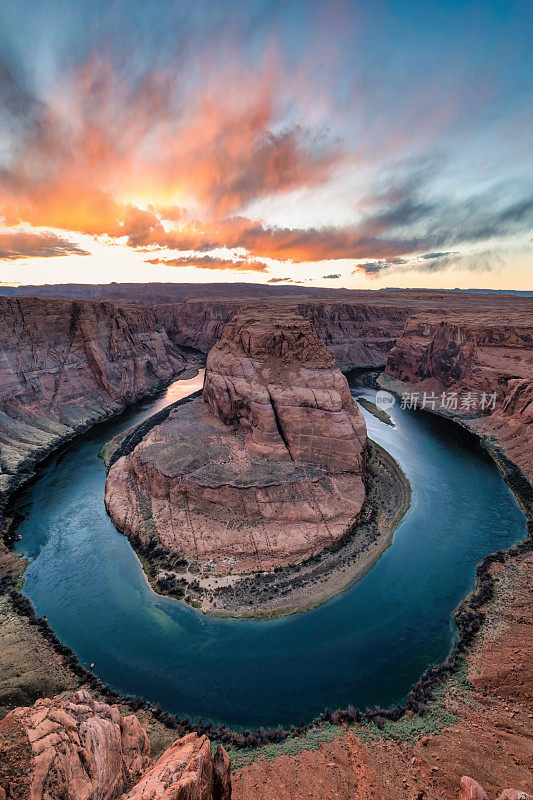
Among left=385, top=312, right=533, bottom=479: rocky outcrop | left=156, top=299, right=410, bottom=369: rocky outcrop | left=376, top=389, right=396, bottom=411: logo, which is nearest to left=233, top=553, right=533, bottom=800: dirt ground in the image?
left=385, top=312, right=533, bottom=479: rocky outcrop

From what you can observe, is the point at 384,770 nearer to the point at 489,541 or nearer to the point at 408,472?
the point at 489,541

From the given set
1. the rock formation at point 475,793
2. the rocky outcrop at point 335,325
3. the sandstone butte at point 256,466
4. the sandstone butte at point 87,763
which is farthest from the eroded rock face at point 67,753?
the rocky outcrop at point 335,325

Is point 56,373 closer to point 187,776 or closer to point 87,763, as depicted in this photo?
point 87,763

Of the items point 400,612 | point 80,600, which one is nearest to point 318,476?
point 400,612

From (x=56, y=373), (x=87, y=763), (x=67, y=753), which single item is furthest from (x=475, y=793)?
(x=56, y=373)

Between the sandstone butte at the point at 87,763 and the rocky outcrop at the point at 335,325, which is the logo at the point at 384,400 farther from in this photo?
the sandstone butte at the point at 87,763

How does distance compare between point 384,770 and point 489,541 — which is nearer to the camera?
point 384,770

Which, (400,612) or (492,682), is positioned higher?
(492,682)
